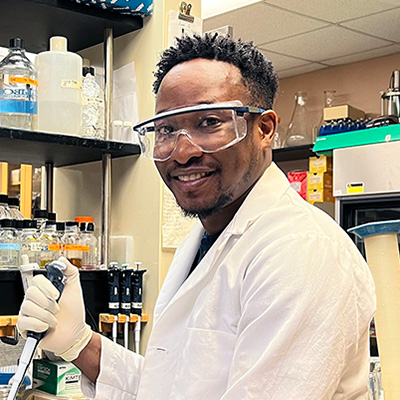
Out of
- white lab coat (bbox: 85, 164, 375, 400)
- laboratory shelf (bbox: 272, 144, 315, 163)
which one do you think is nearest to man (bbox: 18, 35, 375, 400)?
white lab coat (bbox: 85, 164, 375, 400)

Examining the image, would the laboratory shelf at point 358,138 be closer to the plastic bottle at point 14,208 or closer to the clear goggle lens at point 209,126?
the plastic bottle at point 14,208

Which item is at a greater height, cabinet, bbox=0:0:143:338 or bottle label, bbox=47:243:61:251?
cabinet, bbox=0:0:143:338

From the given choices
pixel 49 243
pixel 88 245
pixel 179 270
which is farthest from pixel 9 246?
pixel 179 270

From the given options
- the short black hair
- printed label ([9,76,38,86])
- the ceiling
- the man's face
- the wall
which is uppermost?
the ceiling

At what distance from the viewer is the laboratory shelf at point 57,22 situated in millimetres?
→ 2041

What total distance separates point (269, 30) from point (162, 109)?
121 inches

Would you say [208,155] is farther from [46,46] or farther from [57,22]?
[46,46]

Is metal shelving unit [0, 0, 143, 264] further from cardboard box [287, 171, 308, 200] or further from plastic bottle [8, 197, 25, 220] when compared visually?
cardboard box [287, 171, 308, 200]

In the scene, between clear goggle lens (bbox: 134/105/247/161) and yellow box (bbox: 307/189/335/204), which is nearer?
clear goggle lens (bbox: 134/105/247/161)

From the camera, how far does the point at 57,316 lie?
59.0 inches

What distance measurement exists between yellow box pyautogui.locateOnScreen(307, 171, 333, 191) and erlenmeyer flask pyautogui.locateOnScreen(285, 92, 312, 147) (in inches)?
24.1

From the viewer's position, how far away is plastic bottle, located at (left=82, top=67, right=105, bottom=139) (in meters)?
2.14

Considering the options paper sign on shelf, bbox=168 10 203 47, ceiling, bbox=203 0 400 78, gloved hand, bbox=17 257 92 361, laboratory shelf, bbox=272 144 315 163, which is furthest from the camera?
laboratory shelf, bbox=272 144 315 163

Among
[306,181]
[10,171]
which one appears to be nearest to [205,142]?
[306,181]
